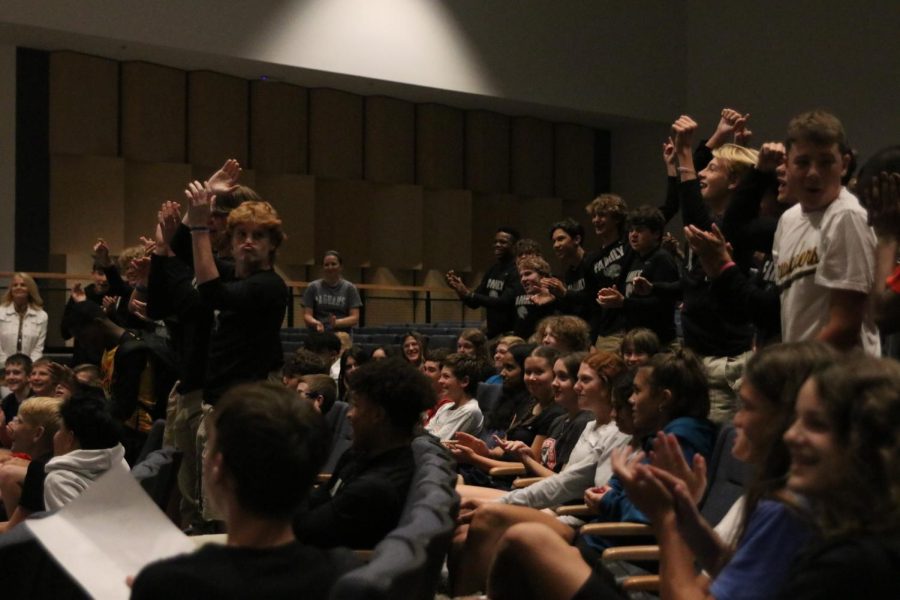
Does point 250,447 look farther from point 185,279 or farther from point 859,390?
point 185,279

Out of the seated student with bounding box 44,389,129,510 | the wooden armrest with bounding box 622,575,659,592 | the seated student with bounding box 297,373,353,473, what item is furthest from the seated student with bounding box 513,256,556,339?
the wooden armrest with bounding box 622,575,659,592

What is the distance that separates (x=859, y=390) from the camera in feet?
5.21

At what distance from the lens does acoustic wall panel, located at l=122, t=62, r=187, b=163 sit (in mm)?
13172

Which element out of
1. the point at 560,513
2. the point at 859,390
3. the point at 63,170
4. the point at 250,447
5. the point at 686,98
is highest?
the point at 686,98

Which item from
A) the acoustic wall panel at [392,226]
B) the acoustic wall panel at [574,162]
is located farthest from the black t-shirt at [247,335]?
the acoustic wall panel at [574,162]

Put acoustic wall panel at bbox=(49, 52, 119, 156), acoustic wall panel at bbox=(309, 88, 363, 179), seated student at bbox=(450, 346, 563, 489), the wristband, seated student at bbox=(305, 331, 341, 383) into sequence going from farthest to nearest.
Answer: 1. acoustic wall panel at bbox=(309, 88, 363, 179)
2. acoustic wall panel at bbox=(49, 52, 119, 156)
3. seated student at bbox=(305, 331, 341, 383)
4. seated student at bbox=(450, 346, 563, 489)
5. the wristband

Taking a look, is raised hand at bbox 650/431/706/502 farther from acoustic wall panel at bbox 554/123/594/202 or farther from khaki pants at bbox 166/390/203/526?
acoustic wall panel at bbox 554/123/594/202

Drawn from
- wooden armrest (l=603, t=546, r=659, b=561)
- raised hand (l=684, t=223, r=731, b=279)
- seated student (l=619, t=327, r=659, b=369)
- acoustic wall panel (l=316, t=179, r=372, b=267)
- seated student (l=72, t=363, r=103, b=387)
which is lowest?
wooden armrest (l=603, t=546, r=659, b=561)

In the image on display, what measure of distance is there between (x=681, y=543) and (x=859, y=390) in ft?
2.21

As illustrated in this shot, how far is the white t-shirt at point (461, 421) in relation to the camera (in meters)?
5.58

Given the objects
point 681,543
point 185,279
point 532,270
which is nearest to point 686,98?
point 532,270

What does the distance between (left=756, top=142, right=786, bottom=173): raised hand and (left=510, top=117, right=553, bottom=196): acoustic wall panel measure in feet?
42.0

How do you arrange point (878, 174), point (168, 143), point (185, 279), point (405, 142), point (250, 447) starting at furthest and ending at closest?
point (405, 142), point (168, 143), point (185, 279), point (878, 174), point (250, 447)

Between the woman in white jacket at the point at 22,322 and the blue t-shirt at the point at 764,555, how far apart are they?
860 cm
